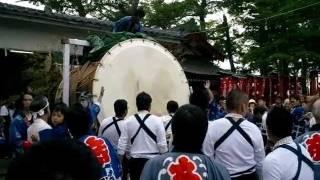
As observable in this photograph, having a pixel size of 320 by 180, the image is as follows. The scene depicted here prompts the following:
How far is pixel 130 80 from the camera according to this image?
9.07 meters

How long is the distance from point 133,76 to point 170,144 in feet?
11.7

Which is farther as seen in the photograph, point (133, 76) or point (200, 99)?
point (133, 76)

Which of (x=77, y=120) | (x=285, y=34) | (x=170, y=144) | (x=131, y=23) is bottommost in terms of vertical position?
(x=170, y=144)

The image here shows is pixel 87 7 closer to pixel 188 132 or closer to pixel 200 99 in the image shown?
pixel 200 99

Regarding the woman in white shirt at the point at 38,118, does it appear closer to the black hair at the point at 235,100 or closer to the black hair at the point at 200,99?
the black hair at the point at 200,99

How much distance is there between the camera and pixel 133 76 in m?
9.12

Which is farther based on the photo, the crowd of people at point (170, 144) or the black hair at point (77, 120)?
the black hair at point (77, 120)

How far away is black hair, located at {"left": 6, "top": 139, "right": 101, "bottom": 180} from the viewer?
55.8 inches

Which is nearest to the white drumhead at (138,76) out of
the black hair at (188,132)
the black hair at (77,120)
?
the black hair at (77,120)

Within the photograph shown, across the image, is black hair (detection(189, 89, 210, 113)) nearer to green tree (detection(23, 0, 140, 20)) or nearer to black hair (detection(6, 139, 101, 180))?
black hair (detection(6, 139, 101, 180))

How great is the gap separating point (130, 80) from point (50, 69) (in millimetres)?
2019

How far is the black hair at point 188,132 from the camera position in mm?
3270

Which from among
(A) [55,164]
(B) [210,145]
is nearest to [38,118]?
(B) [210,145]

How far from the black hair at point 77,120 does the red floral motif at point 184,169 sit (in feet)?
4.21
